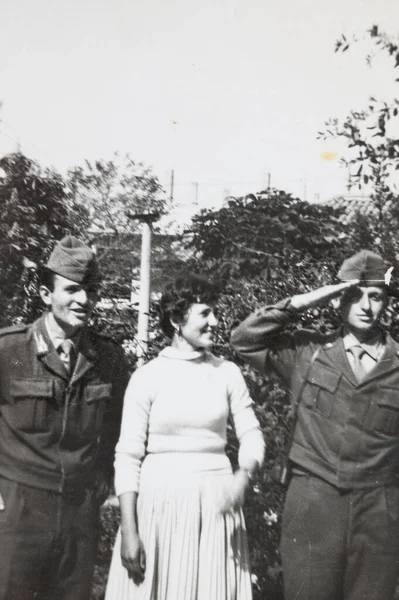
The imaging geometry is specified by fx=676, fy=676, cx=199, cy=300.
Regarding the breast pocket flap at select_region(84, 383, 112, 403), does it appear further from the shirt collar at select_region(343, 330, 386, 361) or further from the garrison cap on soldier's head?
the shirt collar at select_region(343, 330, 386, 361)

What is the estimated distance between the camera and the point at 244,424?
2949mm

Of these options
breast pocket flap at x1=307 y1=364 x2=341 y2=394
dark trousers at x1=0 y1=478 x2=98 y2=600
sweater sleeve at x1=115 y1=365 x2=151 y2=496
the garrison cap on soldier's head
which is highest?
the garrison cap on soldier's head

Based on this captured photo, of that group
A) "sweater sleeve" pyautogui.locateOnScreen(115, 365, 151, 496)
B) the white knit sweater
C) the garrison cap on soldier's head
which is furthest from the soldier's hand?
the garrison cap on soldier's head

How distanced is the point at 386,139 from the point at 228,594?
84.7 inches

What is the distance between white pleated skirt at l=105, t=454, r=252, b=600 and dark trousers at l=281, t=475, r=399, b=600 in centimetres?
28

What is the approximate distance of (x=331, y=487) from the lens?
2910mm

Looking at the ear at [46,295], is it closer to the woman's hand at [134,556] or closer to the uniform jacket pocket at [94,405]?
the uniform jacket pocket at [94,405]

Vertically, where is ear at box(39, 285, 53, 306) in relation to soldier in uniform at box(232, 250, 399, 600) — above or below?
above

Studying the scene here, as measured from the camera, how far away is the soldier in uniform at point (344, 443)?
2.88 m

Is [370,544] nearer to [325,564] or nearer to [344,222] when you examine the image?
[325,564]

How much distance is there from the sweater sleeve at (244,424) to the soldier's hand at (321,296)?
16.3 inches

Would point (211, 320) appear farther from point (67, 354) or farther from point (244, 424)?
point (67, 354)

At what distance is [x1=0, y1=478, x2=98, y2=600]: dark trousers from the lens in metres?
2.84

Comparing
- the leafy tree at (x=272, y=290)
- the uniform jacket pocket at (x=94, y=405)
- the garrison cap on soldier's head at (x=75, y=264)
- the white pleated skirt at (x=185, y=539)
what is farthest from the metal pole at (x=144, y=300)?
the white pleated skirt at (x=185, y=539)
